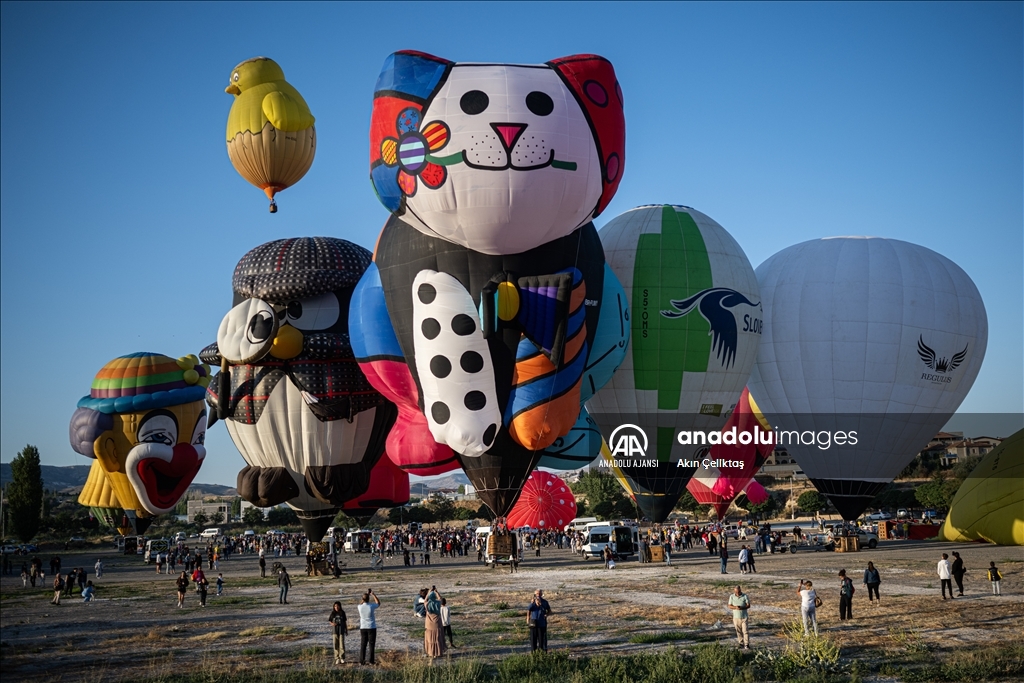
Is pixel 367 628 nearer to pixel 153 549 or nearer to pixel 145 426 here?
pixel 145 426

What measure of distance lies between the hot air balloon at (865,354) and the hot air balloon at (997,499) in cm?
191

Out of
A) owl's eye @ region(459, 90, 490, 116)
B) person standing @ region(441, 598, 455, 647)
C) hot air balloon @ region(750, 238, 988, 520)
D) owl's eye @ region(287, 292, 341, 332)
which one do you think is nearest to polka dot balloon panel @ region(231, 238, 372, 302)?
owl's eye @ region(287, 292, 341, 332)

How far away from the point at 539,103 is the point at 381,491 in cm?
1185

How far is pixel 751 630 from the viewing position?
1247 cm

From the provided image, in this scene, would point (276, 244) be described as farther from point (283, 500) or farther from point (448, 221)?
point (448, 221)

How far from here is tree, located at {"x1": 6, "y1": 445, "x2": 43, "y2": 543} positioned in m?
51.7

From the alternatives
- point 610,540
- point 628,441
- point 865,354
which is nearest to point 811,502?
point 610,540

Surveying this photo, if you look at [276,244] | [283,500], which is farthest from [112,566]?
[276,244]

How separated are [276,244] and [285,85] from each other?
372 centimetres

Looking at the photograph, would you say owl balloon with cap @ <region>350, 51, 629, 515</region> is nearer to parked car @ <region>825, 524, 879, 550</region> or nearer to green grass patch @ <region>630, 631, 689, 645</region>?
green grass patch @ <region>630, 631, 689, 645</region>

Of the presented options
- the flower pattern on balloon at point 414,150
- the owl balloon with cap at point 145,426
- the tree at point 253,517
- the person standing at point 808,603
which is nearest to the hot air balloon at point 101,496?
the owl balloon with cap at point 145,426

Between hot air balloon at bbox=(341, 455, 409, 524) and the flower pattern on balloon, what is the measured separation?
9.63 meters

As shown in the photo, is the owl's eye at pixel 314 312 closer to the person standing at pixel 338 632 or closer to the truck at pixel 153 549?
the person standing at pixel 338 632

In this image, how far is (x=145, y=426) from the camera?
32.2 m
